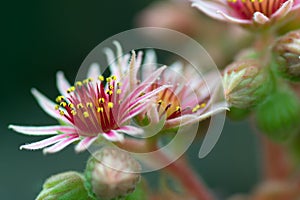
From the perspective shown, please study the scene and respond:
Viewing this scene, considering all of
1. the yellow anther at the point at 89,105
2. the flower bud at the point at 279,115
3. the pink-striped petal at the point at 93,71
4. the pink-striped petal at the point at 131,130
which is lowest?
the flower bud at the point at 279,115

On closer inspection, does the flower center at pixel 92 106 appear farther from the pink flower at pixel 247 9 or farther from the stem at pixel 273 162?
the stem at pixel 273 162

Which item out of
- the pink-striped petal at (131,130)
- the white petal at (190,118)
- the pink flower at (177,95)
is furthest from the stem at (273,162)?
the pink-striped petal at (131,130)

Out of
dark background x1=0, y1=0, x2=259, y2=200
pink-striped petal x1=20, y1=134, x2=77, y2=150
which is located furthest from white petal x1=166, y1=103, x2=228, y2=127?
dark background x1=0, y1=0, x2=259, y2=200

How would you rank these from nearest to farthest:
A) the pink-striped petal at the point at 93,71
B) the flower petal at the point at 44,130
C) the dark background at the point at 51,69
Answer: the flower petal at the point at 44,130 < the pink-striped petal at the point at 93,71 < the dark background at the point at 51,69

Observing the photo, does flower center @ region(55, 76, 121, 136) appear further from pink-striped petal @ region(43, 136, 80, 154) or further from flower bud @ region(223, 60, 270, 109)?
flower bud @ region(223, 60, 270, 109)

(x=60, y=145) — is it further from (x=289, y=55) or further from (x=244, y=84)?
(x=289, y=55)

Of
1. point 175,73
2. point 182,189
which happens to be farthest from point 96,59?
point 182,189

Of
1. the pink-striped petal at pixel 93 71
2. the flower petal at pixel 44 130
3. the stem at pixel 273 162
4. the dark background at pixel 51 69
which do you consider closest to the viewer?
the flower petal at pixel 44 130

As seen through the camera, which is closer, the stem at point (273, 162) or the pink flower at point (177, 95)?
the pink flower at point (177, 95)

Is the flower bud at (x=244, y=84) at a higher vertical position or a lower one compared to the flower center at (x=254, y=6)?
lower

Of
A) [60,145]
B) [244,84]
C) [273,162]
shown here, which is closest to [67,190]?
[60,145]
